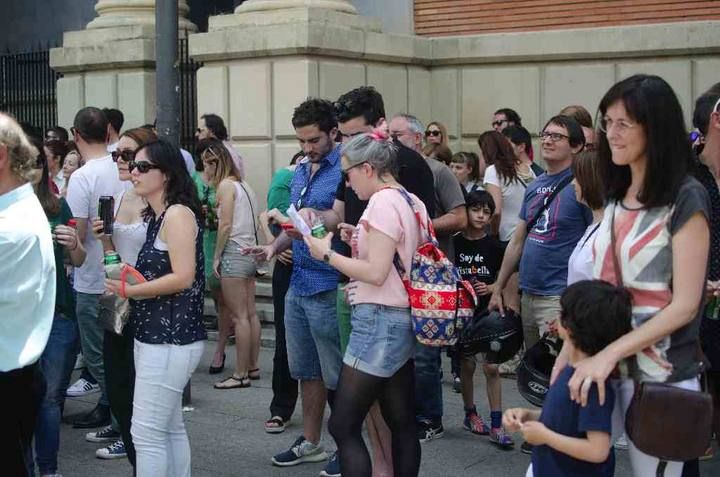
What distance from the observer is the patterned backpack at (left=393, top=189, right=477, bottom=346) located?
527cm

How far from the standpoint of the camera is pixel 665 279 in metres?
3.89

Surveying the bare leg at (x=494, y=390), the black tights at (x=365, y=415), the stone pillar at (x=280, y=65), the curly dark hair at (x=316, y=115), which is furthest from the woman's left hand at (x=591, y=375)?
the stone pillar at (x=280, y=65)

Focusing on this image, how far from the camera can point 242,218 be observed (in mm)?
8984

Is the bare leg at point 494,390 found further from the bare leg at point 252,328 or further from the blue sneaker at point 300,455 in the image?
the bare leg at point 252,328

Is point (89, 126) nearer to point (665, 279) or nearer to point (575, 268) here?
point (575, 268)

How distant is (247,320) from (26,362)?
Result: 4483mm

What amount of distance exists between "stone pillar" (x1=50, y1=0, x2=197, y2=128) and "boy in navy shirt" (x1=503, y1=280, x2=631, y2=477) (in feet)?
30.9

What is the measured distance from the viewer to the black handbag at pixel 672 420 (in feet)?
12.4

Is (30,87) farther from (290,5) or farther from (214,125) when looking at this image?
(214,125)

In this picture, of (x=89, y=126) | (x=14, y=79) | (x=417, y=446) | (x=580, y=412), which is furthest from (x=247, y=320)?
(x=14, y=79)

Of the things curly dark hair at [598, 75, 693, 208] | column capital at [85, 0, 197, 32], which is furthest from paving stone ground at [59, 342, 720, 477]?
column capital at [85, 0, 197, 32]

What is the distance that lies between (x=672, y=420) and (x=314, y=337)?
297 cm

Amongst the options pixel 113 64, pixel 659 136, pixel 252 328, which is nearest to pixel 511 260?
pixel 252 328

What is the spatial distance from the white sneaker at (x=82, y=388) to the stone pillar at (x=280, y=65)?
3.00m
